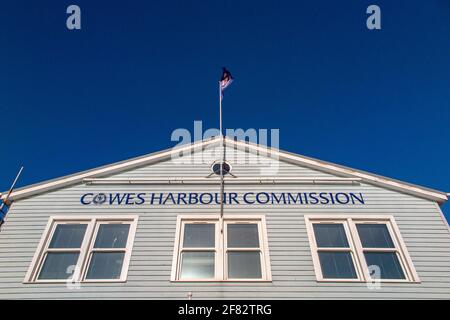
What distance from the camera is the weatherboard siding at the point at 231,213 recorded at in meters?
7.43

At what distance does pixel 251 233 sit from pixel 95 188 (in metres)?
4.92

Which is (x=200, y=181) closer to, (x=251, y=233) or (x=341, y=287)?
(x=251, y=233)

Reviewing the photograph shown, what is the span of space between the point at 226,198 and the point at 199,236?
144cm

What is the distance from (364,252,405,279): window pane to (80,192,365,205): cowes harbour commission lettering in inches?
63.8

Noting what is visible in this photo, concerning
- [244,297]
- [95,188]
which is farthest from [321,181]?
[95,188]

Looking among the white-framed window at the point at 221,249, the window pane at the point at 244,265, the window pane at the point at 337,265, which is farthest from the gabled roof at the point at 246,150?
the window pane at the point at 244,265

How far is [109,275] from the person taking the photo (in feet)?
25.7

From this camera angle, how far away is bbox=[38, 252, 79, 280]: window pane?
7.86 m

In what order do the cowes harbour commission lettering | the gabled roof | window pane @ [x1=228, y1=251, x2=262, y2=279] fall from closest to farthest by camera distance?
window pane @ [x1=228, y1=251, x2=262, y2=279] < the cowes harbour commission lettering < the gabled roof

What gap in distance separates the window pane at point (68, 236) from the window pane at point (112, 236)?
1.57ft

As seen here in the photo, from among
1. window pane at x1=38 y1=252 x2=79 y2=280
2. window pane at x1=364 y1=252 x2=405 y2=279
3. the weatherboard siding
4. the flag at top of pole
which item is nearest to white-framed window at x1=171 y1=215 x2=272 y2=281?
the weatherboard siding

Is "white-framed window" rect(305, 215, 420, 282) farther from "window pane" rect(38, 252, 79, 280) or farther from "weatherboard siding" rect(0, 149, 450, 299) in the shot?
"window pane" rect(38, 252, 79, 280)

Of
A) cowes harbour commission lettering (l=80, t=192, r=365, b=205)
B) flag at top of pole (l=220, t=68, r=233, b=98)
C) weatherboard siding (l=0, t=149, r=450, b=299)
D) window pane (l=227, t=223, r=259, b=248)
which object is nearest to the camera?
weatherboard siding (l=0, t=149, r=450, b=299)

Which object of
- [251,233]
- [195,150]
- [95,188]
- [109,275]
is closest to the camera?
[109,275]
